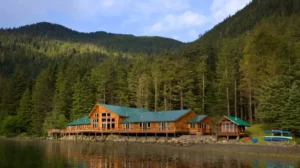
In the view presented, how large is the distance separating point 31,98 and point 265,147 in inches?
2833

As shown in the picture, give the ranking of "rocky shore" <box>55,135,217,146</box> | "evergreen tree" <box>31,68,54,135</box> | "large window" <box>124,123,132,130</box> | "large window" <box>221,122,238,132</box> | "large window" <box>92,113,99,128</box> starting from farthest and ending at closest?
"evergreen tree" <box>31,68,54,135</box>, "large window" <box>92,113,99,128</box>, "large window" <box>124,123,132,130</box>, "rocky shore" <box>55,135,217,146</box>, "large window" <box>221,122,238,132</box>

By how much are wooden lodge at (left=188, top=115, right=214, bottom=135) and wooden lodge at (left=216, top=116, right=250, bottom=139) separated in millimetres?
5475

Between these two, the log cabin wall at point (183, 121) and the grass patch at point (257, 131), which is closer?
the grass patch at point (257, 131)

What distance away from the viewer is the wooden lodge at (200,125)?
53750 millimetres

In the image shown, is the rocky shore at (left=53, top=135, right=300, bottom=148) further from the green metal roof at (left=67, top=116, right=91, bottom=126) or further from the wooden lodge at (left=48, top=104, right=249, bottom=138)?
the green metal roof at (left=67, top=116, right=91, bottom=126)

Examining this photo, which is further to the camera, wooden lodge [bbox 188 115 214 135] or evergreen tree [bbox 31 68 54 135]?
evergreen tree [bbox 31 68 54 135]

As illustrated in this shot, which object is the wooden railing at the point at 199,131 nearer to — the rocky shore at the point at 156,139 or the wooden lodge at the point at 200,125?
the wooden lodge at the point at 200,125

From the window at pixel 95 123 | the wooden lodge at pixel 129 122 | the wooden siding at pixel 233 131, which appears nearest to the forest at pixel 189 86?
the wooden siding at pixel 233 131

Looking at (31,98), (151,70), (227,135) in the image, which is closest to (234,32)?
(151,70)

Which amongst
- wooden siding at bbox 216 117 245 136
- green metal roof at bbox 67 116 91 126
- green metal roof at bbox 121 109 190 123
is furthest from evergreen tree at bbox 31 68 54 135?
wooden siding at bbox 216 117 245 136

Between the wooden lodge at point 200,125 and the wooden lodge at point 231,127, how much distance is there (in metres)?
5.48

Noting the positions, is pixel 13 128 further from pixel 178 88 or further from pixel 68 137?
pixel 178 88

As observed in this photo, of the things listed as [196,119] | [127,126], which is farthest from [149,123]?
[196,119]

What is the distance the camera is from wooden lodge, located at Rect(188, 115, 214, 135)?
5375 centimetres
